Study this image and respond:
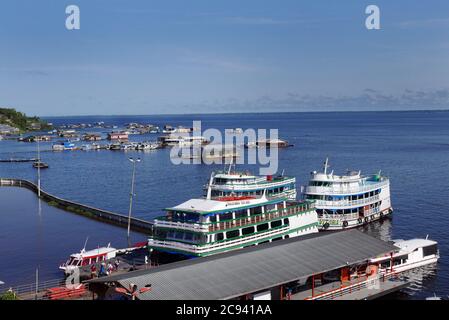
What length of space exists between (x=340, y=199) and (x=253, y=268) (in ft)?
109

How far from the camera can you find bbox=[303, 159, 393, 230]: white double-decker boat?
59156 mm

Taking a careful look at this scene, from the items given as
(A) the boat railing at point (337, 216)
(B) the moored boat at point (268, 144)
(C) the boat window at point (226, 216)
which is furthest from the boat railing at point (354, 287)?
(B) the moored boat at point (268, 144)

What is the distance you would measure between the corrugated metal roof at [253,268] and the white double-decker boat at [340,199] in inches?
924

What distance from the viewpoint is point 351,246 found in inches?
1332

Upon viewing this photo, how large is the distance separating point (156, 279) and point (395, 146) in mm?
150295

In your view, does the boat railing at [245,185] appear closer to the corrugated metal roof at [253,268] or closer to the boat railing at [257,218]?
the boat railing at [257,218]

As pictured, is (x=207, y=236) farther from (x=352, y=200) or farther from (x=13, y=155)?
(x=13, y=155)

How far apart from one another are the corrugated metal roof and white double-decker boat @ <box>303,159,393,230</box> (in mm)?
23459

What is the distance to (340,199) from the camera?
197 feet

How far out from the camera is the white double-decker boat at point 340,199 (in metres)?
59.2

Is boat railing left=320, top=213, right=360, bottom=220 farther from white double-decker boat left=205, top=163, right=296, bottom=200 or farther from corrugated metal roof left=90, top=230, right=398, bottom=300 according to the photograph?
corrugated metal roof left=90, top=230, right=398, bottom=300

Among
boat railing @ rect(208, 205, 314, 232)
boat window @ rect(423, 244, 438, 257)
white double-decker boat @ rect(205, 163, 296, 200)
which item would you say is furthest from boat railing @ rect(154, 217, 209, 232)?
boat window @ rect(423, 244, 438, 257)
